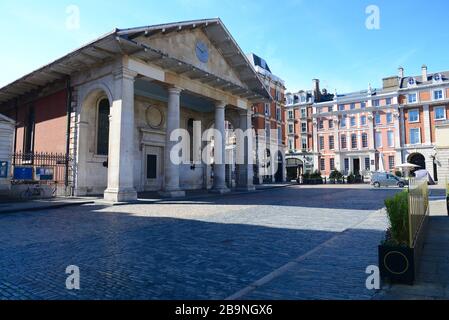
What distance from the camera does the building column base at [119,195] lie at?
15926 mm

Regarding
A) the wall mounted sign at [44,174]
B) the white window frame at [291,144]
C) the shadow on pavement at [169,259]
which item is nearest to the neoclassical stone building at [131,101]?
the wall mounted sign at [44,174]

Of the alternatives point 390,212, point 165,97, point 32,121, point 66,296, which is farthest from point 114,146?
point 390,212

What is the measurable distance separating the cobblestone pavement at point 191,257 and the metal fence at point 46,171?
27.9ft

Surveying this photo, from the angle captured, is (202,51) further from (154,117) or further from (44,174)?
(44,174)

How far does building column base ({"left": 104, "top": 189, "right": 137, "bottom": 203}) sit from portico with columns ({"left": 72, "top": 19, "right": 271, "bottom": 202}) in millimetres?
49

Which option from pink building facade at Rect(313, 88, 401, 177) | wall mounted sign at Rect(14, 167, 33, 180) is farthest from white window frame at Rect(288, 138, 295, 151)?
wall mounted sign at Rect(14, 167, 33, 180)

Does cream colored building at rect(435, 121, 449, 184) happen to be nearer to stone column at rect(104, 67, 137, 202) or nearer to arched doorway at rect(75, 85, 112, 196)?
stone column at rect(104, 67, 137, 202)

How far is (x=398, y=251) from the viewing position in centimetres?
431

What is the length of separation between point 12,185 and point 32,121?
8.61 metres

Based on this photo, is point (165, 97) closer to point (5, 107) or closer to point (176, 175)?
point (176, 175)

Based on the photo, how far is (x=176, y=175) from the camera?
63.7ft

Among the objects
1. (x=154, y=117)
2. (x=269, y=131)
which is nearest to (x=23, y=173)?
(x=154, y=117)

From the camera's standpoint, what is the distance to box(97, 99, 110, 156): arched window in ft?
66.8

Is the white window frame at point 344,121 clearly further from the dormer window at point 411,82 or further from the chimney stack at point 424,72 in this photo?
the chimney stack at point 424,72
